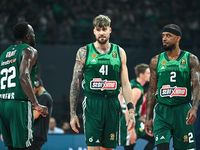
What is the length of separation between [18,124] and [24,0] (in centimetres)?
1172

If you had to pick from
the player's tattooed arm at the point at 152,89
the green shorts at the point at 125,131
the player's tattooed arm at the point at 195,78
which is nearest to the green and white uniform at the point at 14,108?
the player's tattooed arm at the point at 152,89

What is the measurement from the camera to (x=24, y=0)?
15.6 metres

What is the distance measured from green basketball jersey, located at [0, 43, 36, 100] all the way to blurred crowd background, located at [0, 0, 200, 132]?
854 cm

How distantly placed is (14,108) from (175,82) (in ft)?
8.09

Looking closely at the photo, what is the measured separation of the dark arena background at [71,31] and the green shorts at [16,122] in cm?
852

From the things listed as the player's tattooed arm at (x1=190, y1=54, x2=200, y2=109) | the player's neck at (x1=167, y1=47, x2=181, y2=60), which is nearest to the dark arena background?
the player's neck at (x1=167, y1=47, x2=181, y2=60)

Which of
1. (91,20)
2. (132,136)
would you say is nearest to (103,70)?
(132,136)

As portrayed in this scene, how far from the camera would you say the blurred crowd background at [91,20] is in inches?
570

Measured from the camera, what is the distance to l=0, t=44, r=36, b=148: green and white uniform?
461cm

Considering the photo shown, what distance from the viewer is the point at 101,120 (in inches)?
216

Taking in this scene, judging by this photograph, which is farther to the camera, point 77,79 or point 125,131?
point 125,131

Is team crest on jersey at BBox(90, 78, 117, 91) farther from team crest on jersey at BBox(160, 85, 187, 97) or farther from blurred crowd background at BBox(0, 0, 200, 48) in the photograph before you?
blurred crowd background at BBox(0, 0, 200, 48)

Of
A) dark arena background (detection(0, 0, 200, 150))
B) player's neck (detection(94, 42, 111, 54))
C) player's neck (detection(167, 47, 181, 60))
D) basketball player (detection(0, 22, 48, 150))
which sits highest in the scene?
dark arena background (detection(0, 0, 200, 150))

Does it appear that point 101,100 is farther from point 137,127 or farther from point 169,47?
point 137,127
